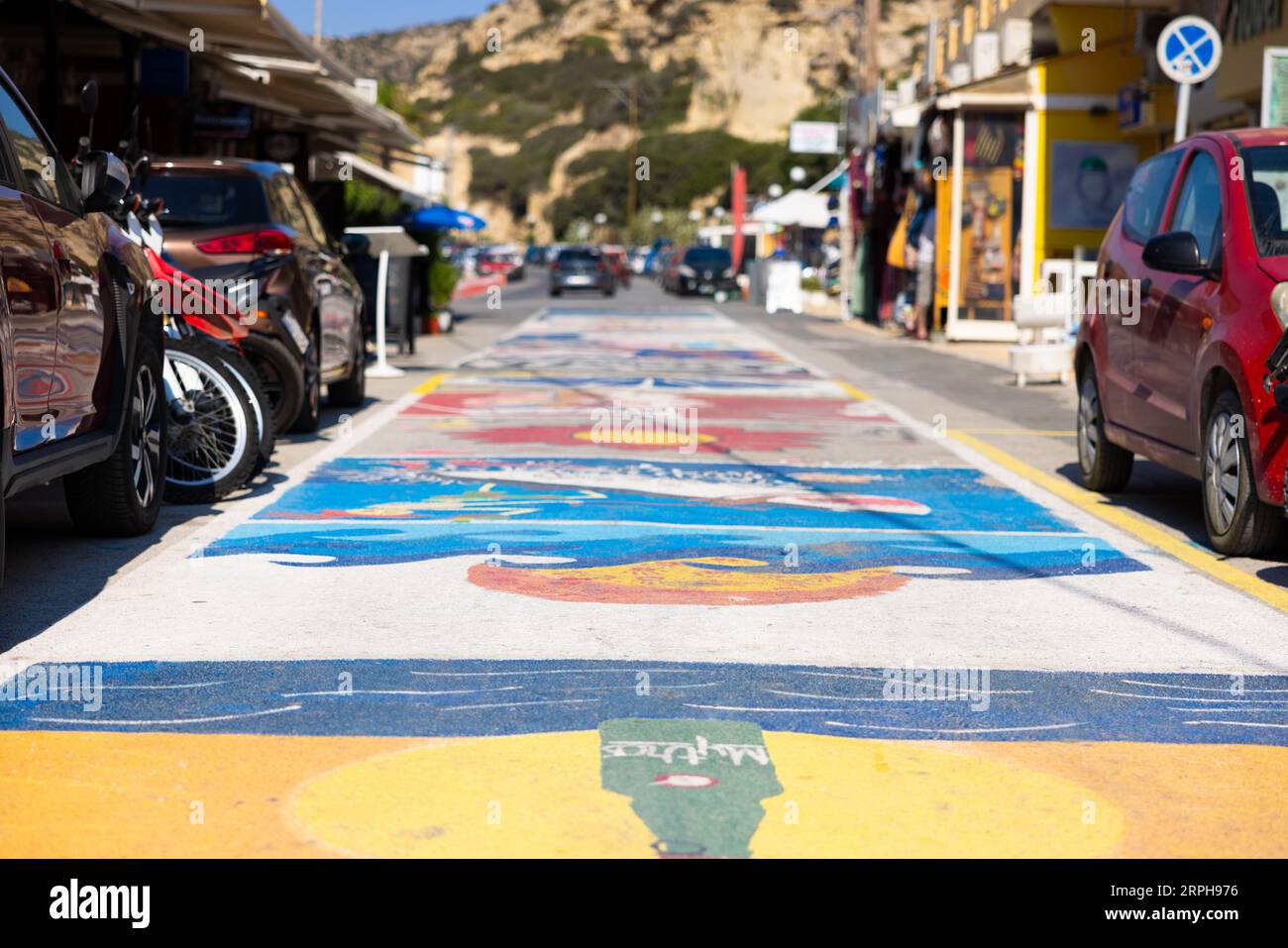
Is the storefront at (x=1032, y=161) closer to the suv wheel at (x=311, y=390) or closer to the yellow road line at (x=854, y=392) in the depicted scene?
the yellow road line at (x=854, y=392)

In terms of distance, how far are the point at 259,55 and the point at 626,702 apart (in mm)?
14866

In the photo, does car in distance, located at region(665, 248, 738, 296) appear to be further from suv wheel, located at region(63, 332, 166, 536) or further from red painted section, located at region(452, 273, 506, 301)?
suv wheel, located at region(63, 332, 166, 536)

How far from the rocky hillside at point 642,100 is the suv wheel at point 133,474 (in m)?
114

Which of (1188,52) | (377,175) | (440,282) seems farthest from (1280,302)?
(377,175)

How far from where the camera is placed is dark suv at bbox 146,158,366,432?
11.5 meters

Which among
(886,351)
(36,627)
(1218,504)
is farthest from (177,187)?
(886,351)

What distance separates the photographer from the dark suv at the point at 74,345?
623 centimetres

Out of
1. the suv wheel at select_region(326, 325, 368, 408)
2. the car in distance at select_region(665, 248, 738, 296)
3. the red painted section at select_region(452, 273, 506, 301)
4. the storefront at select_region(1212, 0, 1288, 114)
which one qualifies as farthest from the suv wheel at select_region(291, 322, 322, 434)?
the car in distance at select_region(665, 248, 738, 296)

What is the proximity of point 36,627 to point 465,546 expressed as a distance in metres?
2.26

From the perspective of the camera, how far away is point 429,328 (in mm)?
29234

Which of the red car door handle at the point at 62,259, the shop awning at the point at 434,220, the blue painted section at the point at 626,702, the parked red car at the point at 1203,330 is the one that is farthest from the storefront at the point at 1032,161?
the blue painted section at the point at 626,702

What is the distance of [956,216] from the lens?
2916 cm

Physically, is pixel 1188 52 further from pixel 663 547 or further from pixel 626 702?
pixel 626 702

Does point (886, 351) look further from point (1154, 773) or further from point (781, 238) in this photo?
point (781, 238)
